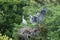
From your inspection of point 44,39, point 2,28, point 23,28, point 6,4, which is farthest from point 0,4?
point 44,39

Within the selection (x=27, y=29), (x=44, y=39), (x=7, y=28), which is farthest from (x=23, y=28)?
(x=7, y=28)

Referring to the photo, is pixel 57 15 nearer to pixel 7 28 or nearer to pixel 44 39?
pixel 44 39

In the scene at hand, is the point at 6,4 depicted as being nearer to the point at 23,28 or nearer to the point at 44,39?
the point at 23,28

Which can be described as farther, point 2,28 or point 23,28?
point 2,28

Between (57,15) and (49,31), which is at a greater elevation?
(57,15)

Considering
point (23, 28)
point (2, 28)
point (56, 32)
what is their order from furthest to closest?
point (2, 28) → point (23, 28) → point (56, 32)

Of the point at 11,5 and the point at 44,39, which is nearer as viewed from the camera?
the point at 44,39

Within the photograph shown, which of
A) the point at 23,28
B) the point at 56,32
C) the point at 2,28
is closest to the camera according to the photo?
the point at 56,32

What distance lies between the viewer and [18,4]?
268 inches

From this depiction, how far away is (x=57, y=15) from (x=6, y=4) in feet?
5.59

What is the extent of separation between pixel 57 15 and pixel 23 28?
0.81 meters

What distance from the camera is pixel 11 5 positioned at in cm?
668

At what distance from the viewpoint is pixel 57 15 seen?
550 cm

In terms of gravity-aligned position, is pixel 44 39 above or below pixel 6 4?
below
